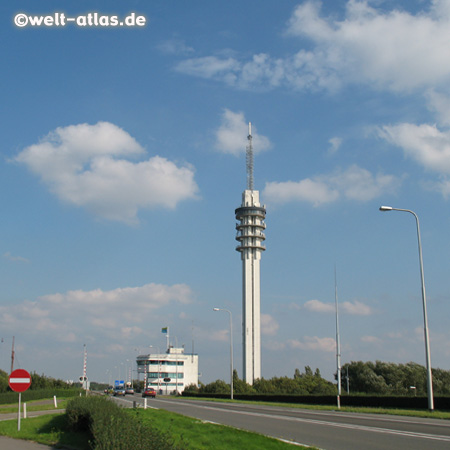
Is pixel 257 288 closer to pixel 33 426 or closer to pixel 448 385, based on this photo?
pixel 448 385

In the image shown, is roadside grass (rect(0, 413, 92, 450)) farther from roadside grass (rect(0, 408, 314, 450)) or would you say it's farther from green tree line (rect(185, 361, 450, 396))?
green tree line (rect(185, 361, 450, 396))

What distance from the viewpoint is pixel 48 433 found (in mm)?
19875

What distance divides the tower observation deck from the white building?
3847 centimetres

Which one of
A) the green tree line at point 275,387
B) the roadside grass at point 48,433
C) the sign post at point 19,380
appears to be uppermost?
the sign post at point 19,380

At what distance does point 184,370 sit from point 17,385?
160717mm

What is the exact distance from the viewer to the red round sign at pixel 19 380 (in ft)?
65.2

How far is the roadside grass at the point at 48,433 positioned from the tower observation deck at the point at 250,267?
10925cm

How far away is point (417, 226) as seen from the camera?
1375 inches

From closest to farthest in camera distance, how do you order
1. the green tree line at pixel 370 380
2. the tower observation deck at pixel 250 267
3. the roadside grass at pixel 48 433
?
the roadside grass at pixel 48 433, the green tree line at pixel 370 380, the tower observation deck at pixel 250 267

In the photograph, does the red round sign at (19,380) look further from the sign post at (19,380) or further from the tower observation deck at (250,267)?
the tower observation deck at (250,267)

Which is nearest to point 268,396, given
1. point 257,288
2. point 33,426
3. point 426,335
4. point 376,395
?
point 376,395

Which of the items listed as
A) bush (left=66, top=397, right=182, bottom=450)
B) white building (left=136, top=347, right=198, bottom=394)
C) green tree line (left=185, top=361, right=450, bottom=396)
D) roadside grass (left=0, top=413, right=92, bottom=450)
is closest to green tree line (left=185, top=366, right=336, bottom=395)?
green tree line (left=185, top=361, right=450, bottom=396)

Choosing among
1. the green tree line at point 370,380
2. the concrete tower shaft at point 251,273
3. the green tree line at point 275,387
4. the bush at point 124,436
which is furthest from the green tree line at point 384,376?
the bush at point 124,436

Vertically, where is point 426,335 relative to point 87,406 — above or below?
above
